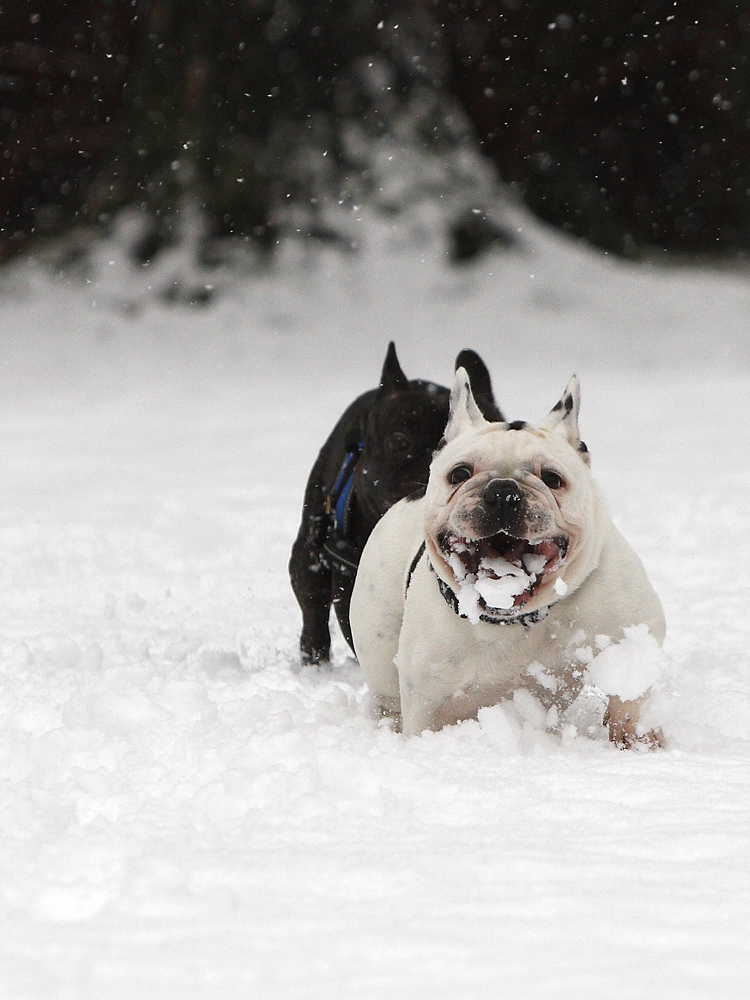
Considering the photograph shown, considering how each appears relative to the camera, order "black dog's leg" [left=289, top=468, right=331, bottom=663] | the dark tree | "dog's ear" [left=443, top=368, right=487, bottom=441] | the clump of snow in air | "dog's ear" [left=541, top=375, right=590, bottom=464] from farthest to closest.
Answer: the dark tree
"black dog's leg" [left=289, top=468, right=331, bottom=663]
"dog's ear" [left=443, top=368, right=487, bottom=441]
"dog's ear" [left=541, top=375, right=590, bottom=464]
the clump of snow in air

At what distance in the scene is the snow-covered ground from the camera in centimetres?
183

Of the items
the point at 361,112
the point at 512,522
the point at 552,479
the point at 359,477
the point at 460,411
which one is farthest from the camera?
the point at 361,112

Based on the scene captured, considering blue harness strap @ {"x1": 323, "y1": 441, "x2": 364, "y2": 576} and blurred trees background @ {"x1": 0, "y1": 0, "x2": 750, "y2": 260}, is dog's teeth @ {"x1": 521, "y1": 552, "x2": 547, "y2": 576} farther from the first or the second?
A: blurred trees background @ {"x1": 0, "y1": 0, "x2": 750, "y2": 260}

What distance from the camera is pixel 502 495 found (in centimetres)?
302

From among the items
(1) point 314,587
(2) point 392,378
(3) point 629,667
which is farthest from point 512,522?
(1) point 314,587

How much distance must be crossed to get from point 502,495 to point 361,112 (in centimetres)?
1610

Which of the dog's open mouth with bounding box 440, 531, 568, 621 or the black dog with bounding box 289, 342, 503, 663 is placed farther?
the black dog with bounding box 289, 342, 503, 663

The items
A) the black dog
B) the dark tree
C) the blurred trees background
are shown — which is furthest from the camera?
the dark tree

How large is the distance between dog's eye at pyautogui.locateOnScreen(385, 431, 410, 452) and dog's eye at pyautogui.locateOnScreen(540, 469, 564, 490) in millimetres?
1630

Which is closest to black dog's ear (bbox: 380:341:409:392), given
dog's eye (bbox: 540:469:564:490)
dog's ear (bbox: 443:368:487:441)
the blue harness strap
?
the blue harness strap

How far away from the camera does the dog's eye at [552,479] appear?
321 cm

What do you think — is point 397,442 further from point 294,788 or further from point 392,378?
point 294,788

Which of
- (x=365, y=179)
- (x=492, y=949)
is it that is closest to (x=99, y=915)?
(x=492, y=949)

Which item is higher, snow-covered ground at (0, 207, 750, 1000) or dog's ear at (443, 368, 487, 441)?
dog's ear at (443, 368, 487, 441)
